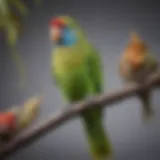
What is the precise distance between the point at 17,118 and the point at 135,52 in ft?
1.26

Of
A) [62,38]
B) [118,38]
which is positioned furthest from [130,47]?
[62,38]

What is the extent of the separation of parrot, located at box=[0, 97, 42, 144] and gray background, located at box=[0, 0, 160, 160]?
0.02 metres

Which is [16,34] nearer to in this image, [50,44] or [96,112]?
[50,44]

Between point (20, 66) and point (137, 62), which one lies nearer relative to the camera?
point (137, 62)

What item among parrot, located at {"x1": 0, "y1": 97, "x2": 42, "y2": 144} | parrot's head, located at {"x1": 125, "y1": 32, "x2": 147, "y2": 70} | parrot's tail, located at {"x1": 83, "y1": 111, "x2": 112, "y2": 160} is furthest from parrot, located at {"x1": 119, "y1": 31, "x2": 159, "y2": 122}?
parrot, located at {"x1": 0, "y1": 97, "x2": 42, "y2": 144}

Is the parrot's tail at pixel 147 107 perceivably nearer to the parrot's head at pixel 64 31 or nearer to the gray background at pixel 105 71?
the gray background at pixel 105 71

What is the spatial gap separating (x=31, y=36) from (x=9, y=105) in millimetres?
217

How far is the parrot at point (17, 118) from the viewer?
3.83 feet

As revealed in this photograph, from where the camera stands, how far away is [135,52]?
1148 mm

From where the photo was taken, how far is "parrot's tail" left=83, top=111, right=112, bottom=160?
3.78 ft

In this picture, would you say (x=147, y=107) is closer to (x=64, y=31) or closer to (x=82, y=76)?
(x=82, y=76)

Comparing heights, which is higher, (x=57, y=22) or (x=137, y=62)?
(x=57, y=22)

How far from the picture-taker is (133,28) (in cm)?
119

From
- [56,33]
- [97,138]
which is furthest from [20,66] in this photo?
[97,138]
